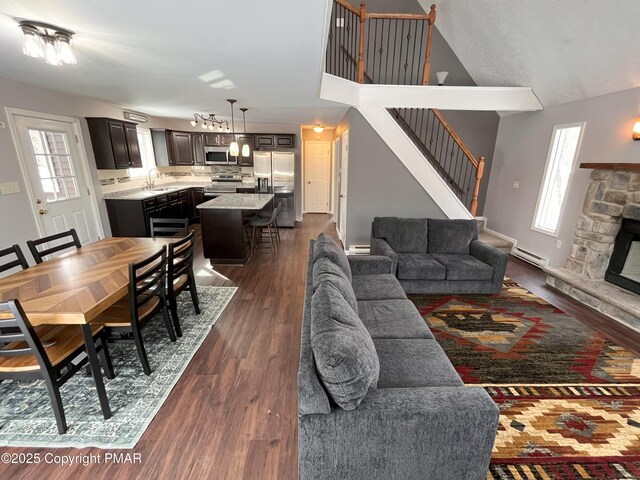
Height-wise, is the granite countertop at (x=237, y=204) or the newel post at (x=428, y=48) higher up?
the newel post at (x=428, y=48)

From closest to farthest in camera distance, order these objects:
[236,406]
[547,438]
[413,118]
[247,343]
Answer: [547,438] < [236,406] < [247,343] < [413,118]

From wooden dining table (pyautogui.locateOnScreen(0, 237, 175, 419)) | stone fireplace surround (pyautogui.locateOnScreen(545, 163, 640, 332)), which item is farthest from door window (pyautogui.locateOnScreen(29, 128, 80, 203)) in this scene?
stone fireplace surround (pyautogui.locateOnScreen(545, 163, 640, 332))

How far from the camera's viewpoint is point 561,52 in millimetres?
3387

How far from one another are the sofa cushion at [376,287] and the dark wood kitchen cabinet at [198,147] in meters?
5.75

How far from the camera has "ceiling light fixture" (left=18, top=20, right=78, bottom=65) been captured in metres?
1.89

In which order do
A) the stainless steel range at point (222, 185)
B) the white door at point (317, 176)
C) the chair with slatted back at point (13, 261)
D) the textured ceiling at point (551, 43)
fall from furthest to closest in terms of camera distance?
the white door at point (317, 176)
the stainless steel range at point (222, 185)
the textured ceiling at point (551, 43)
the chair with slatted back at point (13, 261)

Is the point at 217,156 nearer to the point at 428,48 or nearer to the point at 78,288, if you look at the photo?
the point at 428,48

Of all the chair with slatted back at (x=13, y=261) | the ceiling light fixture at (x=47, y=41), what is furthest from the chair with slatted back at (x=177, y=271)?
the ceiling light fixture at (x=47, y=41)

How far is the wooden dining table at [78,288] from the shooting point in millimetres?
1599

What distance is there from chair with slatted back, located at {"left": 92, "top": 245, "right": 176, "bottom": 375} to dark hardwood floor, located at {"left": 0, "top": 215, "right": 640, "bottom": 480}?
50 cm

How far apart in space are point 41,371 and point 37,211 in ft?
10.8

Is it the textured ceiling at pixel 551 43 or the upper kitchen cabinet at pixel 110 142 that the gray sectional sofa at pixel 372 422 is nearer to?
the textured ceiling at pixel 551 43

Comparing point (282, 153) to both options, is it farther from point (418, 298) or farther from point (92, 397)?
point (92, 397)

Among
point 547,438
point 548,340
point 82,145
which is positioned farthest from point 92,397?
point 82,145
